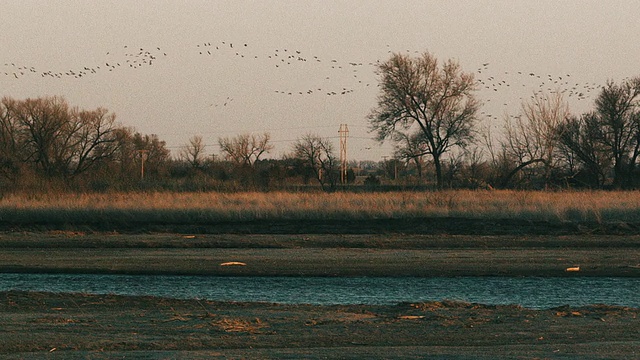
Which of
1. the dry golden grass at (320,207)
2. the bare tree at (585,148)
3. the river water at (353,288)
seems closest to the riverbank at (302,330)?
the river water at (353,288)

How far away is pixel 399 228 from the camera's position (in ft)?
113

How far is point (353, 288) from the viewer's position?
18484 mm

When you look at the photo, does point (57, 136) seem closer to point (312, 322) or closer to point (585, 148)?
point (585, 148)

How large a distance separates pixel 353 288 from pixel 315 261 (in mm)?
5370

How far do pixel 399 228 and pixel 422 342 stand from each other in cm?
2351

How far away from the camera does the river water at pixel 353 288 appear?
16.7 m

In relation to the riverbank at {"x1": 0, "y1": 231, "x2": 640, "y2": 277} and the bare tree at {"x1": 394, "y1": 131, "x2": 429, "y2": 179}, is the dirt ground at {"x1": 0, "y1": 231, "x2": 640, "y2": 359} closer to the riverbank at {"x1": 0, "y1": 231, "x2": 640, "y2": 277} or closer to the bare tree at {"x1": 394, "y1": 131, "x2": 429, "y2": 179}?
the riverbank at {"x1": 0, "y1": 231, "x2": 640, "y2": 277}

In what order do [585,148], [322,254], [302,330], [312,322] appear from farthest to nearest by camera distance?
[585,148], [322,254], [312,322], [302,330]

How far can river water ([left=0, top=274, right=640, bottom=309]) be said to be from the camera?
16.7 m

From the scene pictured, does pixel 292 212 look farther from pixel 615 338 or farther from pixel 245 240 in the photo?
pixel 615 338

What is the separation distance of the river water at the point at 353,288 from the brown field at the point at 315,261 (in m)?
1.12

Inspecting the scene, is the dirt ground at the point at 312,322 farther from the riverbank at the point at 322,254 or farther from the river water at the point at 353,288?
the river water at the point at 353,288

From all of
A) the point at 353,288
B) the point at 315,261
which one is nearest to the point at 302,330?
the point at 353,288

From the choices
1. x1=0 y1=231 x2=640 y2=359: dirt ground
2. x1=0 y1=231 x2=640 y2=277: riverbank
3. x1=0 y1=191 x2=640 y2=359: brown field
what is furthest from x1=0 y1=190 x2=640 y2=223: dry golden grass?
x1=0 y1=231 x2=640 y2=359: dirt ground
